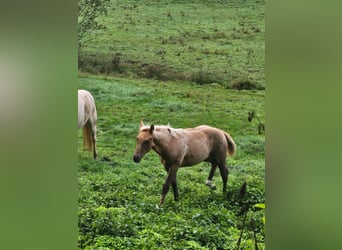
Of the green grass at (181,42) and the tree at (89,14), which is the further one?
the tree at (89,14)

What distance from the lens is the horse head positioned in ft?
12.3

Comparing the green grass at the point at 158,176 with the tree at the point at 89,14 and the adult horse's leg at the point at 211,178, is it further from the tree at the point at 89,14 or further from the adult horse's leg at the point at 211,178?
the tree at the point at 89,14

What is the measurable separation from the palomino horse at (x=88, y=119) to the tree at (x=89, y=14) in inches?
13.4

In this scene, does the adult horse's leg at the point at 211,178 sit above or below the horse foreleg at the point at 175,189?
above

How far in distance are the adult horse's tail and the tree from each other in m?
0.53

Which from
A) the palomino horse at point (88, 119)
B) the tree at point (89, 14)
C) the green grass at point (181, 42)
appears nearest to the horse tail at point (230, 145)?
the green grass at point (181, 42)

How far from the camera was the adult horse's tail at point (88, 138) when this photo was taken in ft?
12.4

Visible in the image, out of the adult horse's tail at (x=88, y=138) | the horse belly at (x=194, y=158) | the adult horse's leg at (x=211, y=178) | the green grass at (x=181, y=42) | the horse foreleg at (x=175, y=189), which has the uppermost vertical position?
the green grass at (x=181, y=42)

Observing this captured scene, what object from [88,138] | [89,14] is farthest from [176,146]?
[89,14]

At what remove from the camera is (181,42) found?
3.78 metres

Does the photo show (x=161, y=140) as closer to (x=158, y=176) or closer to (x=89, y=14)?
(x=158, y=176)

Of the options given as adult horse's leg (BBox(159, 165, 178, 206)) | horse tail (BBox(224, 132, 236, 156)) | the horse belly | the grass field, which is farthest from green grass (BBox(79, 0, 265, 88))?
adult horse's leg (BBox(159, 165, 178, 206))

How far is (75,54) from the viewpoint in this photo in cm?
361
